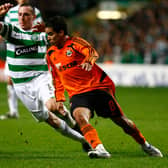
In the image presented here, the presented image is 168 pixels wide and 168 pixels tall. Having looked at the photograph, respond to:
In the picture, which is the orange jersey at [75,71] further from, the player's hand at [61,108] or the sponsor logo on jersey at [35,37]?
the sponsor logo on jersey at [35,37]

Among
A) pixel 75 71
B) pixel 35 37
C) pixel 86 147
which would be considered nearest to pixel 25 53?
pixel 35 37

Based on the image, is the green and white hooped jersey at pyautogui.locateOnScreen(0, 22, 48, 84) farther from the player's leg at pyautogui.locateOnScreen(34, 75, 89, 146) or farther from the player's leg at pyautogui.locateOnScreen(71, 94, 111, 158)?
the player's leg at pyautogui.locateOnScreen(71, 94, 111, 158)

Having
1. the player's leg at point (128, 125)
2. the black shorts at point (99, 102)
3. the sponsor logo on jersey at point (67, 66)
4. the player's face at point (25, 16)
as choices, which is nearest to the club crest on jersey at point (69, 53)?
the sponsor logo on jersey at point (67, 66)

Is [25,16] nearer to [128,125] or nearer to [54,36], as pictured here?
[54,36]

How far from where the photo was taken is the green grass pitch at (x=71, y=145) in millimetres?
7332

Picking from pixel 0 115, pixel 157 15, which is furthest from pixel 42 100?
pixel 157 15

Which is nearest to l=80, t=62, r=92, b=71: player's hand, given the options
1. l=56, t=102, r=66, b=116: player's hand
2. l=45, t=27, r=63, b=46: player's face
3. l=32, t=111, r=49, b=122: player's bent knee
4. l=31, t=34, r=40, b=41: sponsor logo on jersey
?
l=45, t=27, r=63, b=46: player's face

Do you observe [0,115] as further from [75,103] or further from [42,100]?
[75,103]

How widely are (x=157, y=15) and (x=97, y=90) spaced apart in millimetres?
21486

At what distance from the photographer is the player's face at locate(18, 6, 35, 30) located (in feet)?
28.9

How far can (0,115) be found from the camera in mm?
14016

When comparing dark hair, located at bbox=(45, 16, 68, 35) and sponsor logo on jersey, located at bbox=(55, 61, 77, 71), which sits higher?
dark hair, located at bbox=(45, 16, 68, 35)

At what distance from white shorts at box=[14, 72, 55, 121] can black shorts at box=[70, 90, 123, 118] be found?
0.90 m

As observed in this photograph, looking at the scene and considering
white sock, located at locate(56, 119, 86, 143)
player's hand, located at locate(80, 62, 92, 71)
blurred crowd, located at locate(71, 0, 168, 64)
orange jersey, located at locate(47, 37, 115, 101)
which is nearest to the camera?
player's hand, located at locate(80, 62, 92, 71)
